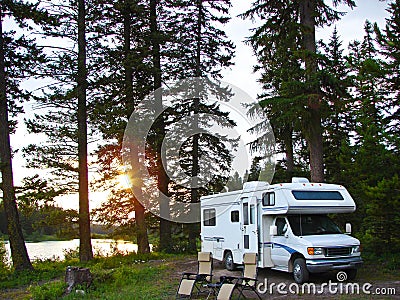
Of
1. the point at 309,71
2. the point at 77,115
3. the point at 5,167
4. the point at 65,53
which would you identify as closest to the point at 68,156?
the point at 77,115

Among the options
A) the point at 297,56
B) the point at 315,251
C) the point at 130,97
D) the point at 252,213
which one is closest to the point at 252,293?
the point at 315,251

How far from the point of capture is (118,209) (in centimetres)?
2248

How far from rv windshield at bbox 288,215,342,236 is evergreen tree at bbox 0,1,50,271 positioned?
10136 mm

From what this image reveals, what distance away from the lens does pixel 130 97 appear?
21125 mm

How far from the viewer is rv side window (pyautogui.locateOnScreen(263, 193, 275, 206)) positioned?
42.0 ft

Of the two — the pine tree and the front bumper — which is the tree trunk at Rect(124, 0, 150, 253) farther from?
the front bumper

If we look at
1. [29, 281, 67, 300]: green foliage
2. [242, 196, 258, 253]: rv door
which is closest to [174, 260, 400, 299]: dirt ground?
[242, 196, 258, 253]: rv door

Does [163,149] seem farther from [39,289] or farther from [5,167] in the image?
[39,289]

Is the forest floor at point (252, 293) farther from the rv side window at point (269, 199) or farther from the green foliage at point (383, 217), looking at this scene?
the rv side window at point (269, 199)

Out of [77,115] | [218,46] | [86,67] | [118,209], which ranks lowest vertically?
[118,209]

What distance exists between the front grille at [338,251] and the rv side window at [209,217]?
17.8 ft

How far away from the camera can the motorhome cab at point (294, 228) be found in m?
11.5

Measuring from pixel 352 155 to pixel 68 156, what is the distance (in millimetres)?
11532

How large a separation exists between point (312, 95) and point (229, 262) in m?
6.33
